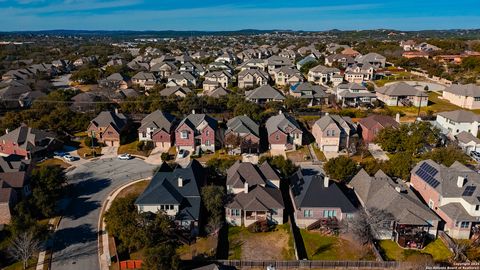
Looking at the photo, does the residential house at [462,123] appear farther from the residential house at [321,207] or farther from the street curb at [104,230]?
the street curb at [104,230]

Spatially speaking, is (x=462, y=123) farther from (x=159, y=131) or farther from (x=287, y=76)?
(x=287, y=76)

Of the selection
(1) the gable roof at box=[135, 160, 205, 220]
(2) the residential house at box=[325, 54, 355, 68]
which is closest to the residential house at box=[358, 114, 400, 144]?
(1) the gable roof at box=[135, 160, 205, 220]

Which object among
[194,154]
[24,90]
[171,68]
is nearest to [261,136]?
[194,154]

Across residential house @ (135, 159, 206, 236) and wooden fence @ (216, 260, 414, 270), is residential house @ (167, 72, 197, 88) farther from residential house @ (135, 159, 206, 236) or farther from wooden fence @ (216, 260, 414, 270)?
wooden fence @ (216, 260, 414, 270)

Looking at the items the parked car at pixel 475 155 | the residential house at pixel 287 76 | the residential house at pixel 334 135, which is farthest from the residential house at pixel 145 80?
the parked car at pixel 475 155

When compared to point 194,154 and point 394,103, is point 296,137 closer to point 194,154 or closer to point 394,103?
point 194,154

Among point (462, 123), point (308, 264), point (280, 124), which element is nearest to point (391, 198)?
point (308, 264)

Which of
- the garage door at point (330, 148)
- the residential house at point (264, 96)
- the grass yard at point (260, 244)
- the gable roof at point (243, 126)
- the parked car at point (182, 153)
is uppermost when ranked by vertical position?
the residential house at point (264, 96)
